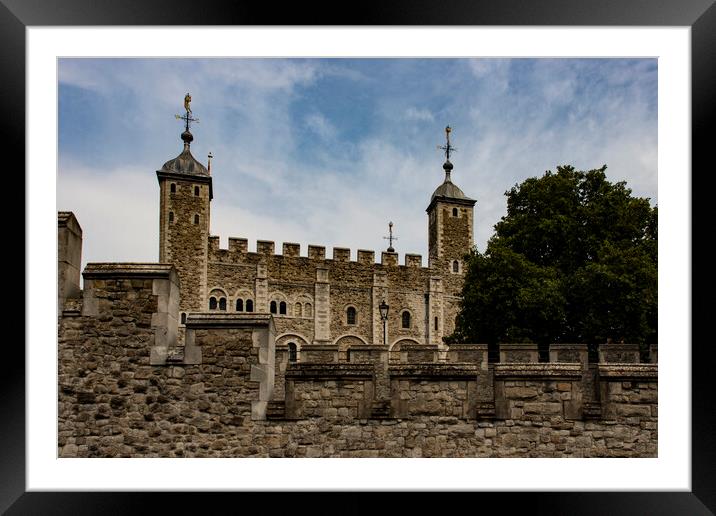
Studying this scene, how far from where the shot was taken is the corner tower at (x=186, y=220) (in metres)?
33.0

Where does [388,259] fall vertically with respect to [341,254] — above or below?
below

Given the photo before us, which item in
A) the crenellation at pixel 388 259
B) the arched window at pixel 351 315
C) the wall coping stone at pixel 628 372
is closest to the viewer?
the wall coping stone at pixel 628 372

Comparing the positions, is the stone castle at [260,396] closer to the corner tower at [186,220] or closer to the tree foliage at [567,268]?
the tree foliage at [567,268]

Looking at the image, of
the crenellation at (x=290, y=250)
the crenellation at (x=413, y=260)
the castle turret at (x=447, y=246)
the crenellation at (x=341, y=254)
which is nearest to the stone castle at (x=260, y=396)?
the crenellation at (x=290, y=250)

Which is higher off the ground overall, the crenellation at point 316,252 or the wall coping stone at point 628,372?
the crenellation at point 316,252

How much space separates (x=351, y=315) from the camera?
3678 cm

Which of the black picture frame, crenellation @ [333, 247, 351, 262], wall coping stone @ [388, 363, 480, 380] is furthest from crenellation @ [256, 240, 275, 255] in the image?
the black picture frame

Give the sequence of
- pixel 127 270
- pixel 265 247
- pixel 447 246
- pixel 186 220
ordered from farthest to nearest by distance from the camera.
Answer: pixel 447 246
pixel 265 247
pixel 186 220
pixel 127 270

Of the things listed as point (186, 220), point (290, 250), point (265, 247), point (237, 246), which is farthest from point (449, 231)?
point (186, 220)

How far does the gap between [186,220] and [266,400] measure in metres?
30.0

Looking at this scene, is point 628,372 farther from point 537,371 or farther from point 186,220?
point 186,220

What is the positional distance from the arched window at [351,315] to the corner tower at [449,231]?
6263 mm
